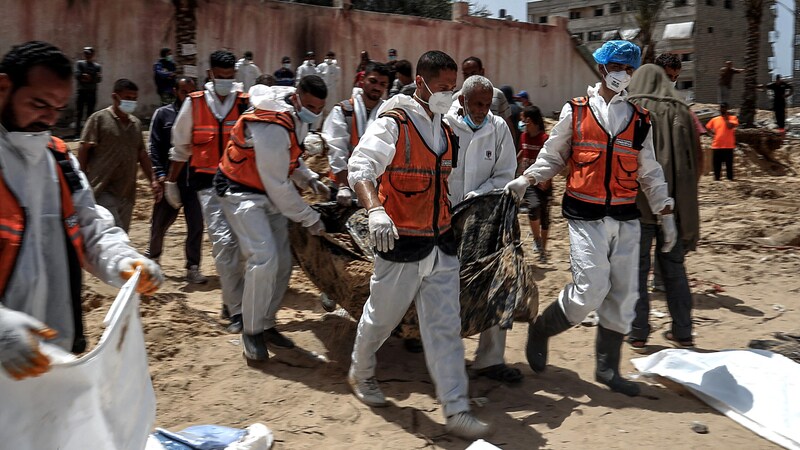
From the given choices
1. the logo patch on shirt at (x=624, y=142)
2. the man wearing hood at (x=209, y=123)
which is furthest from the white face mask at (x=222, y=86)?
the logo patch on shirt at (x=624, y=142)

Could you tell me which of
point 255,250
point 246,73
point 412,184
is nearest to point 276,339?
point 255,250

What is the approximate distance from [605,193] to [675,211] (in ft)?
4.07

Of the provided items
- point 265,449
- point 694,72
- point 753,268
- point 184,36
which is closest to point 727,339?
point 753,268

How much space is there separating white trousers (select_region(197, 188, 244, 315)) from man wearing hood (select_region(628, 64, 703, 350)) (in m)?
2.77

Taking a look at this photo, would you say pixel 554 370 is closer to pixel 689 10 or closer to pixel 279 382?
pixel 279 382

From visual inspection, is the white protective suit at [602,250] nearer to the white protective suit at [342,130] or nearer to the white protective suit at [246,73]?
the white protective suit at [342,130]

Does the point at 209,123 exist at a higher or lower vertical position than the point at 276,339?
higher

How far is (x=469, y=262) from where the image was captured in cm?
489

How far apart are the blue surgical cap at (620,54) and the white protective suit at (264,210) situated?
1.92 meters

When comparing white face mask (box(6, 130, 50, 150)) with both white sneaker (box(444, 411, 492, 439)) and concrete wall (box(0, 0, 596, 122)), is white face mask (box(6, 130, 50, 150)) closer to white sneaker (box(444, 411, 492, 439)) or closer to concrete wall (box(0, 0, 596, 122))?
white sneaker (box(444, 411, 492, 439))

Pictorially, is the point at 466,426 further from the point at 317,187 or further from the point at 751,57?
the point at 751,57

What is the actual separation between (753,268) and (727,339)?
237 centimetres

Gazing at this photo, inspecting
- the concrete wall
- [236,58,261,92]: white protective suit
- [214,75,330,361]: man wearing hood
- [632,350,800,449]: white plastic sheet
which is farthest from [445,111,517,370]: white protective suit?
the concrete wall

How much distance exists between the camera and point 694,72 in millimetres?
39875
